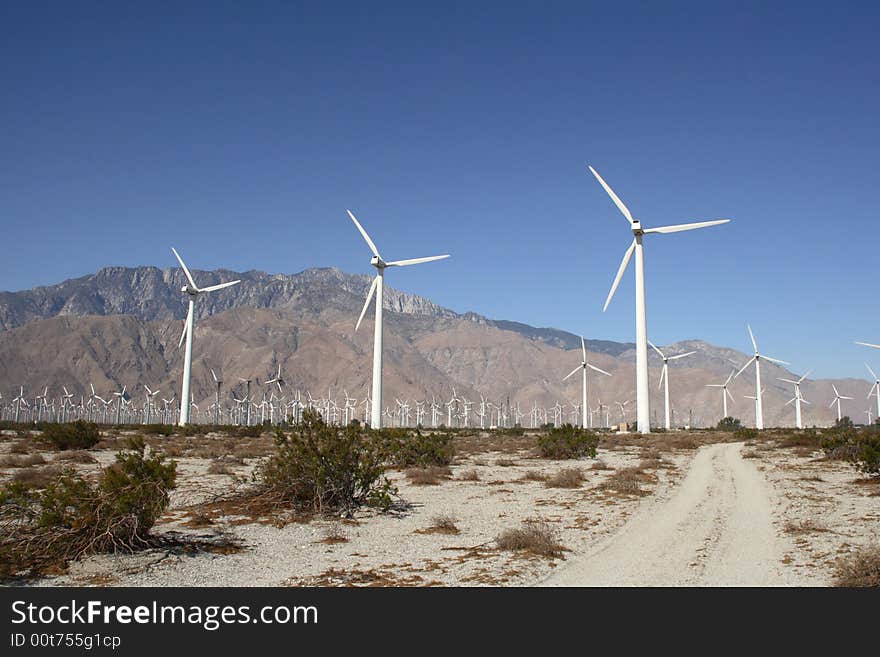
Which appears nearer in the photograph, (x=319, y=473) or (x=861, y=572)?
(x=861, y=572)

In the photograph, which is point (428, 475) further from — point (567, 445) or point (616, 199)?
point (616, 199)

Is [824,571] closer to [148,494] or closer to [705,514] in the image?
[705,514]

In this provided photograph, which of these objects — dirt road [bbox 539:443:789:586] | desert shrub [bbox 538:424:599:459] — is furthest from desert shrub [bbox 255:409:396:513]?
desert shrub [bbox 538:424:599:459]

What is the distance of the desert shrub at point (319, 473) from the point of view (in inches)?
714

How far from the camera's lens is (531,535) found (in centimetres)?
1352

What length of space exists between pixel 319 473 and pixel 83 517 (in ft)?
21.5

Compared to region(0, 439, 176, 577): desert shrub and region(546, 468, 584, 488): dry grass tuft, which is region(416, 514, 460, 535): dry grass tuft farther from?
region(546, 468, 584, 488): dry grass tuft

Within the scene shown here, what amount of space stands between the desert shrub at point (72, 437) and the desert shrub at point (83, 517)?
3064cm

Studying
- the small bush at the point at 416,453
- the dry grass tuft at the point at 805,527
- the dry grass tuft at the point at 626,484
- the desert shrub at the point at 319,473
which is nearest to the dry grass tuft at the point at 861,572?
the dry grass tuft at the point at 805,527

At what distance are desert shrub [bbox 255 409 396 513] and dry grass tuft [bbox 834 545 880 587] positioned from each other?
10489mm

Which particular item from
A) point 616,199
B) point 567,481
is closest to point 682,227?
point 616,199

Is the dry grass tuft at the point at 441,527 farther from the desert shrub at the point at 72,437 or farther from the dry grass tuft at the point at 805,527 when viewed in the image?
the desert shrub at the point at 72,437

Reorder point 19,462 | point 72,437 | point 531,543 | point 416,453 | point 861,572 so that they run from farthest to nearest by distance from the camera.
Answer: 1. point 72,437
2. point 416,453
3. point 19,462
4. point 531,543
5. point 861,572
